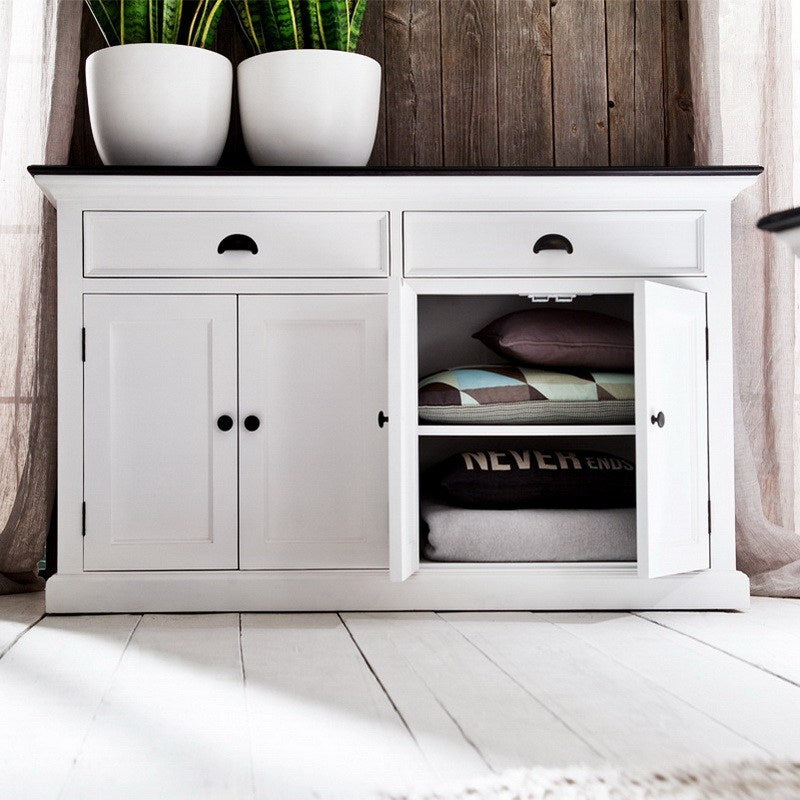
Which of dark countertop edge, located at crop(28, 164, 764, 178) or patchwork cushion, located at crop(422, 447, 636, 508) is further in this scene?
patchwork cushion, located at crop(422, 447, 636, 508)

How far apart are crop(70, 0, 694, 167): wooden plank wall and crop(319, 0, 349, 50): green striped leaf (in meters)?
0.31

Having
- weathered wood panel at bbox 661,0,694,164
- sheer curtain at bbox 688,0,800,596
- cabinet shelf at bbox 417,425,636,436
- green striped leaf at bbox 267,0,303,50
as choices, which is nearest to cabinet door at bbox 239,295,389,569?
cabinet shelf at bbox 417,425,636,436

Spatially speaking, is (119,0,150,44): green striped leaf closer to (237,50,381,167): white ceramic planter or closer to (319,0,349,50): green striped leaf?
(237,50,381,167): white ceramic planter

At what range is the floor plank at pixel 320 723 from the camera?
36.0 inches

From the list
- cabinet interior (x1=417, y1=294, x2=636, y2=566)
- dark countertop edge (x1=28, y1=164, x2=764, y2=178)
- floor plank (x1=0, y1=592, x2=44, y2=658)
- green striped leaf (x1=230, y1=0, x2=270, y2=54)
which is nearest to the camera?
floor plank (x1=0, y1=592, x2=44, y2=658)

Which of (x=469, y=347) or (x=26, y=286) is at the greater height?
(x=26, y=286)

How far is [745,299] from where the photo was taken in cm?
205

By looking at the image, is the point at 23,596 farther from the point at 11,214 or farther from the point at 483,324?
the point at 483,324

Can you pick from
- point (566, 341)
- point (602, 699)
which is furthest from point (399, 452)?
point (602, 699)

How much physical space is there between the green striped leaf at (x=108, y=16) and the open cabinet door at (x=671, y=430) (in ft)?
3.82

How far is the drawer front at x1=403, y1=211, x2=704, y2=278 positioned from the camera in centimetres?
179

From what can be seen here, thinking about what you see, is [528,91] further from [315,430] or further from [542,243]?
[315,430]

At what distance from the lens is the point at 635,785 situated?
2.87 ft

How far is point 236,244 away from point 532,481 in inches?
29.2
